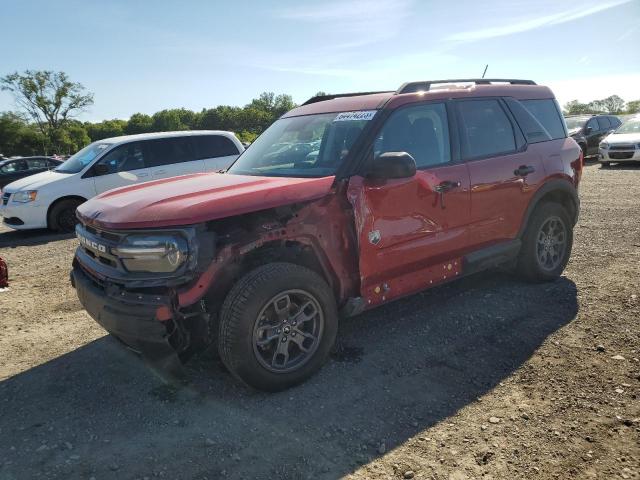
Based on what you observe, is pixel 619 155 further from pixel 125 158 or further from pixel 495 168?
pixel 125 158

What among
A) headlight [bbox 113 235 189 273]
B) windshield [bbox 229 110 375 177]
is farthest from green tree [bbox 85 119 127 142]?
headlight [bbox 113 235 189 273]

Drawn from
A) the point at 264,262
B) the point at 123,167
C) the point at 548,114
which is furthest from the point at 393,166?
the point at 123,167

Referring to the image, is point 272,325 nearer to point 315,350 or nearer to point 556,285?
point 315,350

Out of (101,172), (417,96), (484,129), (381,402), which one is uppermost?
(417,96)

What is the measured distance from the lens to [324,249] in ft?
11.0

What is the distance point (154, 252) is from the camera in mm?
2906

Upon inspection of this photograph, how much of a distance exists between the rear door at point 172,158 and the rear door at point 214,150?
0.39 ft

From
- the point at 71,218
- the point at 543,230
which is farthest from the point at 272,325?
the point at 71,218

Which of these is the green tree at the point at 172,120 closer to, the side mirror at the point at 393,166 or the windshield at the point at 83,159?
the windshield at the point at 83,159

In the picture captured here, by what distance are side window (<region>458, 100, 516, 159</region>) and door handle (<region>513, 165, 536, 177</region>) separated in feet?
0.62

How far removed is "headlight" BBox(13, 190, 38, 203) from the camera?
9.13 meters

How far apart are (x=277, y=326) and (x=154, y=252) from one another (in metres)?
0.90

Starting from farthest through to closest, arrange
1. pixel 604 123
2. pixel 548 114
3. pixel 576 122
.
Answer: pixel 604 123
pixel 576 122
pixel 548 114

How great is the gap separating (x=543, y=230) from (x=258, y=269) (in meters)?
3.23
